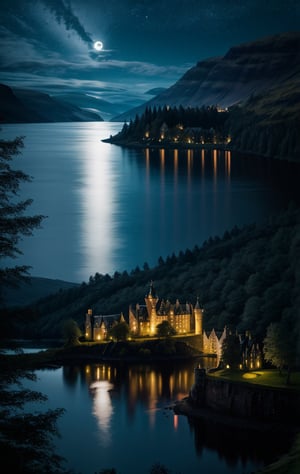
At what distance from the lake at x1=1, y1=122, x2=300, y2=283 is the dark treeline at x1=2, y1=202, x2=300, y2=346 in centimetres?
594

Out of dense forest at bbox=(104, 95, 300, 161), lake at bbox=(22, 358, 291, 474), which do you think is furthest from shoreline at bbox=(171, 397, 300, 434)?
dense forest at bbox=(104, 95, 300, 161)

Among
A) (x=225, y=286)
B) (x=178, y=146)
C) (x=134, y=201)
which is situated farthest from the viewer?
(x=178, y=146)

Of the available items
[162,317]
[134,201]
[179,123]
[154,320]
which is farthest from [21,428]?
[179,123]

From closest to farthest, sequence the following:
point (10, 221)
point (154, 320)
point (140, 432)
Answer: point (10, 221) → point (140, 432) → point (154, 320)

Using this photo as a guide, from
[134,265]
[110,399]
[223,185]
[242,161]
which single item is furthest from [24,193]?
[110,399]

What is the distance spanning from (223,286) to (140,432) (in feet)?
68.3

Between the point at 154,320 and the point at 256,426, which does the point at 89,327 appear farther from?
the point at 256,426

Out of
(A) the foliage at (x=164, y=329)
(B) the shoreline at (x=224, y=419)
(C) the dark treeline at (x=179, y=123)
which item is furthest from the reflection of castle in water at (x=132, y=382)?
(C) the dark treeline at (x=179, y=123)

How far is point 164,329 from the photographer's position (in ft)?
149

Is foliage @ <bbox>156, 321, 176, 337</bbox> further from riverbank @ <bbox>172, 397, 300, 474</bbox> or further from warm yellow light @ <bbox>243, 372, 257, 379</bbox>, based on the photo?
warm yellow light @ <bbox>243, 372, 257, 379</bbox>

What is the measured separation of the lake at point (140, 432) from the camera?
29188mm

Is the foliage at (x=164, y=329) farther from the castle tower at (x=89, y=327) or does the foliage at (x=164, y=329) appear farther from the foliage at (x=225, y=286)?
the castle tower at (x=89, y=327)

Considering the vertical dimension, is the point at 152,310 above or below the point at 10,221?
above

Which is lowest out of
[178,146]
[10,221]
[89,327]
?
[10,221]
